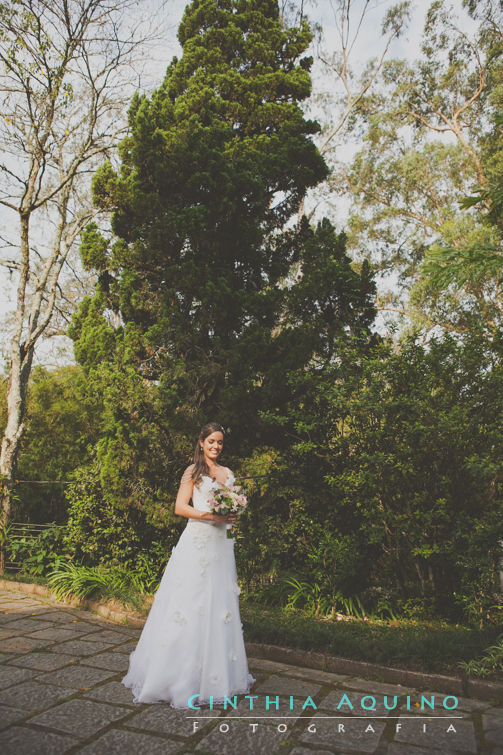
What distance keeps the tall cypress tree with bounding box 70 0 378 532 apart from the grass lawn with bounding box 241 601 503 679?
2.30 m

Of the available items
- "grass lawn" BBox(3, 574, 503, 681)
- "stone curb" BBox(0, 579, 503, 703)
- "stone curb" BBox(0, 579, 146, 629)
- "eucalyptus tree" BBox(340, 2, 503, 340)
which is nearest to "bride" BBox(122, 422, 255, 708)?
"stone curb" BBox(0, 579, 503, 703)

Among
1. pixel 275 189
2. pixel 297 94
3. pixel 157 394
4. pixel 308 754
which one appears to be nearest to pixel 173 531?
pixel 157 394

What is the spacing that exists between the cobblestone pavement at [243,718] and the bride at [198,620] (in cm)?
12

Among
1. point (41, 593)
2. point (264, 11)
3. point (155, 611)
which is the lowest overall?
point (41, 593)

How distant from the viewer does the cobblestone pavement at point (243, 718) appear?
2.88 meters

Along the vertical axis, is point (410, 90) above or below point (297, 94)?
above

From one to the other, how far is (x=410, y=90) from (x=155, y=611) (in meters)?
21.3

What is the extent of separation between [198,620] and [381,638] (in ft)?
6.36

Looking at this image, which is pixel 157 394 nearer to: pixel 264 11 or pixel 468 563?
pixel 468 563

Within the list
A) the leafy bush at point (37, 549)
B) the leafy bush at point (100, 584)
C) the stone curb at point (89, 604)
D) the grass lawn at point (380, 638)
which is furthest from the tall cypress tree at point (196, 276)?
the grass lawn at point (380, 638)

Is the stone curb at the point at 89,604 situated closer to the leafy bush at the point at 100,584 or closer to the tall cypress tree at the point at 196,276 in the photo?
the leafy bush at the point at 100,584

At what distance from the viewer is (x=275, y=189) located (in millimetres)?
7676

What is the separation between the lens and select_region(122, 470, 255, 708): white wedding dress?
3.41 m

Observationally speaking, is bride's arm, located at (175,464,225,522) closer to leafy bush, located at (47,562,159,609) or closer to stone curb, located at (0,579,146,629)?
stone curb, located at (0,579,146,629)
